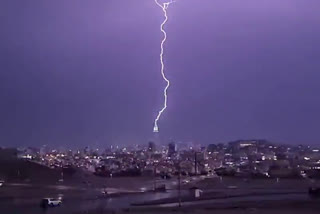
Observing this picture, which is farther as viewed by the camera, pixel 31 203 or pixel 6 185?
→ pixel 6 185

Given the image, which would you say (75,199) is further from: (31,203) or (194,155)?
(194,155)

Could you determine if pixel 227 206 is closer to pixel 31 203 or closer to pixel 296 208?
pixel 296 208

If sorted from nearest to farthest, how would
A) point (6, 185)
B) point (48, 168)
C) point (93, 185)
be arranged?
point (6, 185)
point (93, 185)
point (48, 168)

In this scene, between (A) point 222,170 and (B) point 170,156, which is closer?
(A) point 222,170

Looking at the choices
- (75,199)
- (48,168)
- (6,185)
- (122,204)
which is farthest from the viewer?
(48,168)

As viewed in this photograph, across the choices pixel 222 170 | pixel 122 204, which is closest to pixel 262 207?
pixel 122 204

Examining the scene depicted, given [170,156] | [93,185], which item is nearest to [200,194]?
[93,185]
